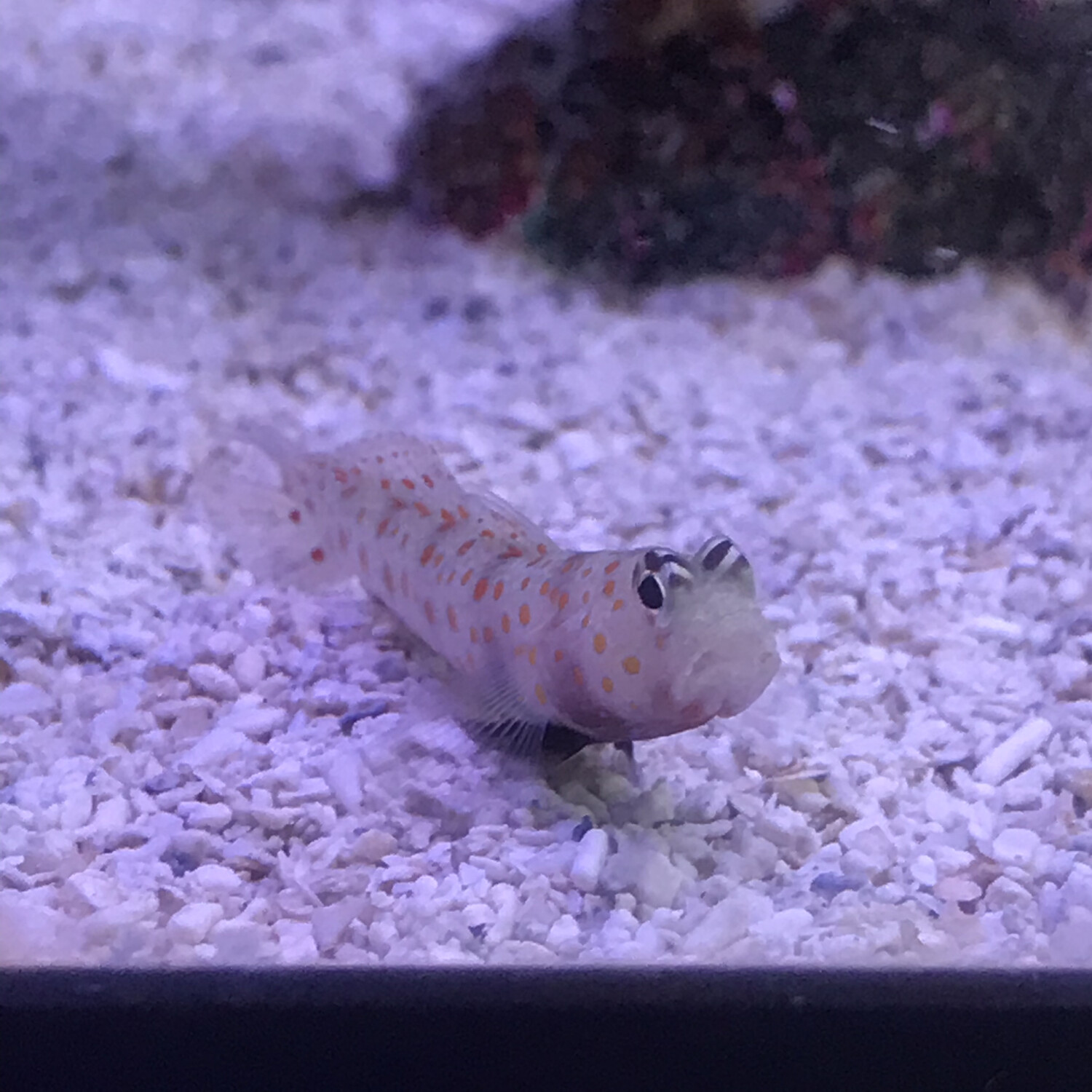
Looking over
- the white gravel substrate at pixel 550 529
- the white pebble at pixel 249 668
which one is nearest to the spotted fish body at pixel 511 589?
the white gravel substrate at pixel 550 529

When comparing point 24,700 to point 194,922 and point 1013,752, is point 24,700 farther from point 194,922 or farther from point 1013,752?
point 1013,752

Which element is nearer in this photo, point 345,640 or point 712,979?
point 712,979

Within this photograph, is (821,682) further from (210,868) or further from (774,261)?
(774,261)

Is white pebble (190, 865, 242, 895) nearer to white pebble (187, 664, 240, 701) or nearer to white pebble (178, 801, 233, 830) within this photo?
white pebble (178, 801, 233, 830)

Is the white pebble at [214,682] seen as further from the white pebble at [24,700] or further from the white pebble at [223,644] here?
the white pebble at [24,700]

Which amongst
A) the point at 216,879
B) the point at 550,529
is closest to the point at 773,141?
the point at 550,529

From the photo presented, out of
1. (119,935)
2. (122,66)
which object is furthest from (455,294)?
(119,935)
